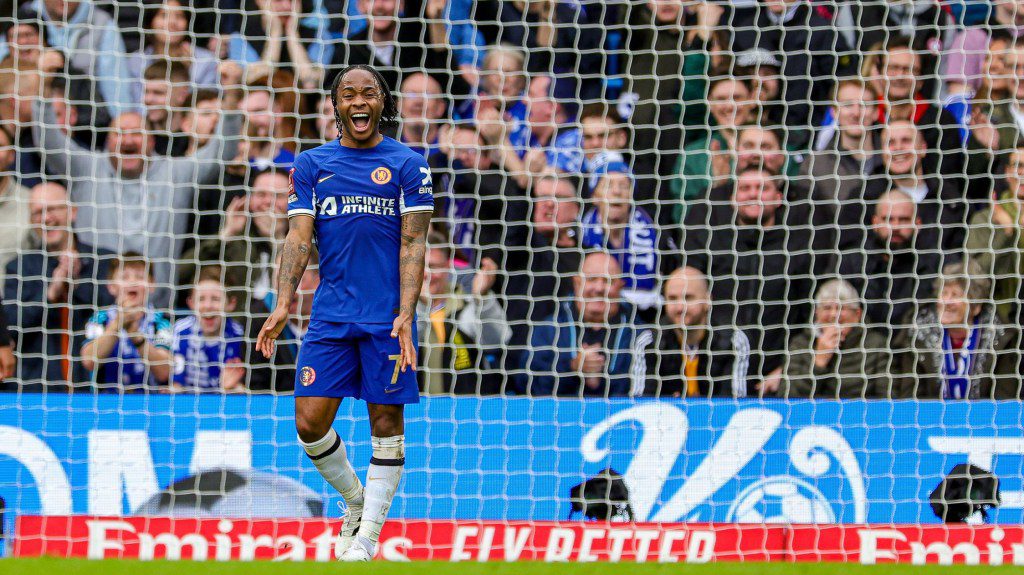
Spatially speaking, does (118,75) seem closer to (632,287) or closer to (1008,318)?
(632,287)

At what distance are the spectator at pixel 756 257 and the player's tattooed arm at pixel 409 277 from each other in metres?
3.20

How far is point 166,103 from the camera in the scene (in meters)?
7.81

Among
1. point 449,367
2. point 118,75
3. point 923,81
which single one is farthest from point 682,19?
point 118,75

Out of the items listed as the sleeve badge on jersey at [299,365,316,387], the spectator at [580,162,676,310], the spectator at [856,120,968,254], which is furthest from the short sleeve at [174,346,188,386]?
the spectator at [856,120,968,254]

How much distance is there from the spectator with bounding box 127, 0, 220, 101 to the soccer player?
344cm

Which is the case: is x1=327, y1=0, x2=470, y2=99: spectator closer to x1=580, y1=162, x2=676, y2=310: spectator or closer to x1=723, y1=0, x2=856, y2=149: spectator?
x1=580, y1=162, x2=676, y2=310: spectator

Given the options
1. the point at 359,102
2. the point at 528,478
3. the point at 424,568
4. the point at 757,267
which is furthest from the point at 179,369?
the point at 424,568

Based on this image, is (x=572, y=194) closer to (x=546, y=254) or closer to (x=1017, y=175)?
(x=546, y=254)

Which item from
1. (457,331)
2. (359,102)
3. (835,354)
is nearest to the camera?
(359,102)

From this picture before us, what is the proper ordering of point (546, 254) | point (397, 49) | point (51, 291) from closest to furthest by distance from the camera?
point (51, 291), point (546, 254), point (397, 49)

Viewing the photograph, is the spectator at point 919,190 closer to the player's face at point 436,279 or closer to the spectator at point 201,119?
the player's face at point 436,279

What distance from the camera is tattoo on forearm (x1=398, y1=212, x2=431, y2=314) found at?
460cm

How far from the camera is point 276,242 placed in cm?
762

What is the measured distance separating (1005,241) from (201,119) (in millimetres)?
4733
